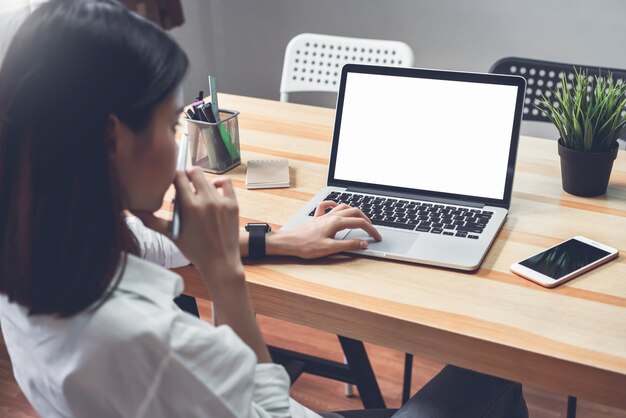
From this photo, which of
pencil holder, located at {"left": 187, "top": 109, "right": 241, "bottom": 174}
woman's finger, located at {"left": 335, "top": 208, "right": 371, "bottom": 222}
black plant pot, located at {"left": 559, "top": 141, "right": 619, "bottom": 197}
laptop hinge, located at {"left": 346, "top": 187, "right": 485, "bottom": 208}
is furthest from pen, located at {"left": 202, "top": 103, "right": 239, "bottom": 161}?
black plant pot, located at {"left": 559, "top": 141, "right": 619, "bottom": 197}

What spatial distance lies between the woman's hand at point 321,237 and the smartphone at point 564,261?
0.77 feet

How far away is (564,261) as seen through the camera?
3.53ft

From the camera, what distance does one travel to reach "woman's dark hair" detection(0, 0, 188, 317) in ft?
2.00

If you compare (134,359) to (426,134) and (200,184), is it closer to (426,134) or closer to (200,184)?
(200,184)

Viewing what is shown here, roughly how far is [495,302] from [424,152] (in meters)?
0.38

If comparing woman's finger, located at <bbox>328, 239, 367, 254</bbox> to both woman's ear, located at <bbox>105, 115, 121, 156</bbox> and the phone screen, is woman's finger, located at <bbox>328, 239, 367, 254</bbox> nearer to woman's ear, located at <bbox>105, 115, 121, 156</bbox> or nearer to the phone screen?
the phone screen

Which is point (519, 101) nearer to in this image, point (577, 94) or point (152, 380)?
point (577, 94)

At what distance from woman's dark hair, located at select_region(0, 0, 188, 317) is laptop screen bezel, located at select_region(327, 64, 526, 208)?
701 millimetres

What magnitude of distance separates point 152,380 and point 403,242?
1.89ft

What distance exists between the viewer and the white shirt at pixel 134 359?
2.03 ft

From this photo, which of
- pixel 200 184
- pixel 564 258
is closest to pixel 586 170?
pixel 564 258

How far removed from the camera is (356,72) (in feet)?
4.37

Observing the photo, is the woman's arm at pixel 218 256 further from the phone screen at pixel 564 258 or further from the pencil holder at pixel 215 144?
the pencil holder at pixel 215 144

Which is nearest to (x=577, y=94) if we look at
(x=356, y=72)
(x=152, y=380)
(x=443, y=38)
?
(x=356, y=72)
